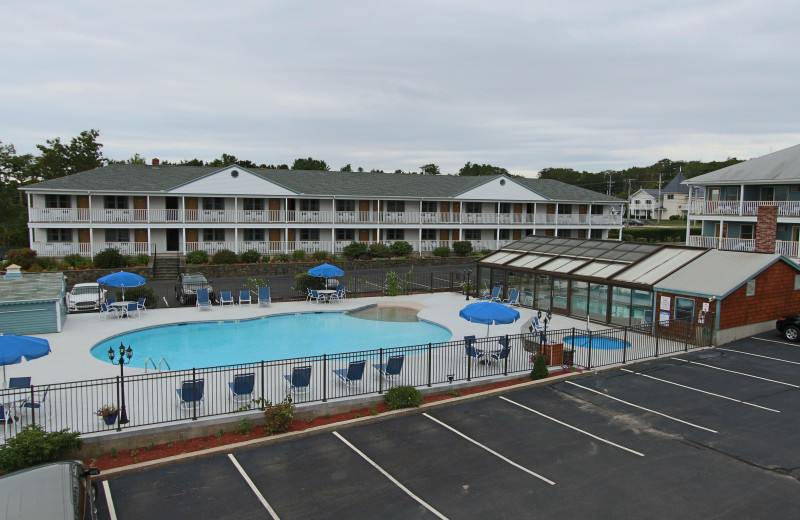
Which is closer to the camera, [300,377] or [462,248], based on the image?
[300,377]

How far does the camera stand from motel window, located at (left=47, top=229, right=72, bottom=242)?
3747 centimetres

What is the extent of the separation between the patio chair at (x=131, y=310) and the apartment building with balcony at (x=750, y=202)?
35.1m

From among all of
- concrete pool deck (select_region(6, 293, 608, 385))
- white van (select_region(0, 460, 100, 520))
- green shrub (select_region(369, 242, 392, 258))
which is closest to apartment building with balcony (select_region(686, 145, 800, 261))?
concrete pool deck (select_region(6, 293, 608, 385))

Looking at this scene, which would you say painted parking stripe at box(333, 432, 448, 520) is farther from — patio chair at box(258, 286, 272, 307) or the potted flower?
patio chair at box(258, 286, 272, 307)

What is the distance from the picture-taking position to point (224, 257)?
37.4m

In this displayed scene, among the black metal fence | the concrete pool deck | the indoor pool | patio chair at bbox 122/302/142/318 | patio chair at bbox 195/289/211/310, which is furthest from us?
patio chair at bbox 195/289/211/310

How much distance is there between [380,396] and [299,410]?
2136 mm

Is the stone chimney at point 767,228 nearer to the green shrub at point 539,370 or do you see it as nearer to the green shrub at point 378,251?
the green shrub at point 539,370

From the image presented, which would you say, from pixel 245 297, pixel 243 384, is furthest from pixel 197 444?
pixel 245 297

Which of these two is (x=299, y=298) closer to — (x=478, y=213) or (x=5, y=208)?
(x=478, y=213)

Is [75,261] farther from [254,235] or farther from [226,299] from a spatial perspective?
[226,299]

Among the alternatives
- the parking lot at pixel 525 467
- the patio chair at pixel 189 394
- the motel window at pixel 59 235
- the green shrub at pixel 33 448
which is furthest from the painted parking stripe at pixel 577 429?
the motel window at pixel 59 235

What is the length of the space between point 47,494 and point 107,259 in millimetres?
31010

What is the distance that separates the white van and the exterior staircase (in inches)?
1137
